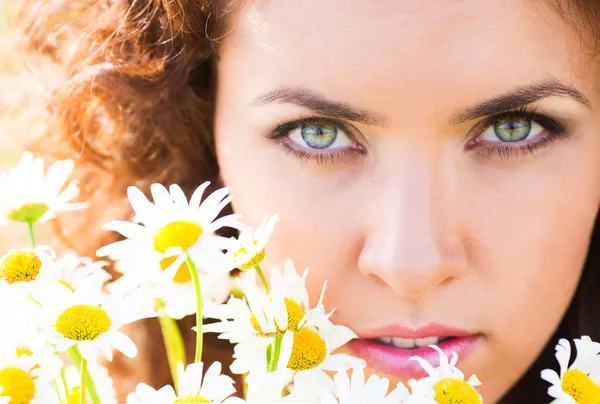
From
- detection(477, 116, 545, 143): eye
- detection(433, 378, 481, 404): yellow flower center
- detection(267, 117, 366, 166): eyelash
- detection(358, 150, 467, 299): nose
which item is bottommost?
detection(433, 378, 481, 404): yellow flower center

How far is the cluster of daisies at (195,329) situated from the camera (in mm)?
597

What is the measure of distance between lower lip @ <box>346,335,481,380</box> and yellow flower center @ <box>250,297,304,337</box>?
385mm

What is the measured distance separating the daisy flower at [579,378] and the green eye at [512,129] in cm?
35

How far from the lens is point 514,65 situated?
0.93 metres

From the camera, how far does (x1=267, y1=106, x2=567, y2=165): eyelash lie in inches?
39.7

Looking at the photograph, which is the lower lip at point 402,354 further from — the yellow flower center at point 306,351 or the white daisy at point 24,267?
the white daisy at point 24,267

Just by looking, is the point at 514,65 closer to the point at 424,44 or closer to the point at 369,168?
the point at 424,44

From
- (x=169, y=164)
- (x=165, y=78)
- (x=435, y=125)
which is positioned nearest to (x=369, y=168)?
(x=435, y=125)

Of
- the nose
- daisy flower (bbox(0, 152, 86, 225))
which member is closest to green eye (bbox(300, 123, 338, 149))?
the nose

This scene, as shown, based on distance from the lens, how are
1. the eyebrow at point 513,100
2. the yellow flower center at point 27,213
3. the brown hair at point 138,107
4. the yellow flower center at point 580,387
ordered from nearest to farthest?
the yellow flower center at point 580,387
the yellow flower center at point 27,213
the eyebrow at point 513,100
the brown hair at point 138,107

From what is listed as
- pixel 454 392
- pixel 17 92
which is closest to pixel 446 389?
pixel 454 392

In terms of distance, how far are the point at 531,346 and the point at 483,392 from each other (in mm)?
105

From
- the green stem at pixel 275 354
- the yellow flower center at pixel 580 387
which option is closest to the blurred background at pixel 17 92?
the green stem at pixel 275 354

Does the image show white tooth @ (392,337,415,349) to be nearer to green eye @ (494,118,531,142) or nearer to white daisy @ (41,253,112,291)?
green eye @ (494,118,531,142)
